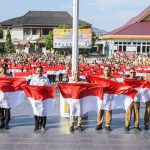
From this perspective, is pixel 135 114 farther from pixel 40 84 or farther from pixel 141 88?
pixel 40 84

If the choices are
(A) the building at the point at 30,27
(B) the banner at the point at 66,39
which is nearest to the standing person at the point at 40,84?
(B) the banner at the point at 66,39

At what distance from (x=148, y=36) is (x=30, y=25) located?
120 ft

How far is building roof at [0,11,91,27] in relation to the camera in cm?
9169

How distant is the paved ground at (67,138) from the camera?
9.37 meters

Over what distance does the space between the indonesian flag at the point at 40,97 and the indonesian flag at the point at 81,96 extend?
1.03ft

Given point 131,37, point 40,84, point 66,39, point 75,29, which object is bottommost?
point 40,84

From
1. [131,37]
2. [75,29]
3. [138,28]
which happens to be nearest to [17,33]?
[138,28]

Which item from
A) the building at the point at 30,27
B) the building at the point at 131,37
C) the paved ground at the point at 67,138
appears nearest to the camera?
the paved ground at the point at 67,138

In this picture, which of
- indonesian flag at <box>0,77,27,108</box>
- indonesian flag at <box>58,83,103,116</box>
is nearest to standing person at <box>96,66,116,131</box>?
indonesian flag at <box>58,83,103,116</box>

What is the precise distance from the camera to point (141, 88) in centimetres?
1131

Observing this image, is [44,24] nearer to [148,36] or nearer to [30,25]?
[30,25]

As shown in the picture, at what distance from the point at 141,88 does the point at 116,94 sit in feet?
2.38

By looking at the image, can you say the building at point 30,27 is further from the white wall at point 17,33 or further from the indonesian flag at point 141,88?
the indonesian flag at point 141,88

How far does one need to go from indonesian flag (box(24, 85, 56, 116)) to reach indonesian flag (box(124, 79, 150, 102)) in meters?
2.00
